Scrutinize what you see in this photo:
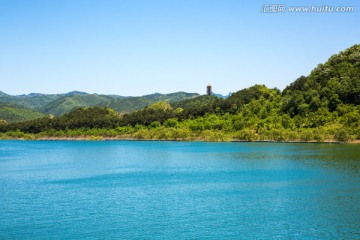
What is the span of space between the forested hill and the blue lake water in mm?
56033

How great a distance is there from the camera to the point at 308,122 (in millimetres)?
133000

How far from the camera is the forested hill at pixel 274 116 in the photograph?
128375 mm

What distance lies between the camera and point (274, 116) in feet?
481

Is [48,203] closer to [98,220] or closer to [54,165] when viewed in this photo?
[98,220]

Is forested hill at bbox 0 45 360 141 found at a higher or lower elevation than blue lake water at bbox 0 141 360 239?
higher

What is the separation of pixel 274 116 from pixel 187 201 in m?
108

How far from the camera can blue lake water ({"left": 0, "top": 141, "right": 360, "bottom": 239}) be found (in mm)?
33688

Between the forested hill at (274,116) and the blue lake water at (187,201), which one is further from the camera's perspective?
the forested hill at (274,116)

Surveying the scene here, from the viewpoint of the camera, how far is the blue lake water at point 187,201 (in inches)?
1326

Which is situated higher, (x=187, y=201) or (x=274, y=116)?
(x=274, y=116)

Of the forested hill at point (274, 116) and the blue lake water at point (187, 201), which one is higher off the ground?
the forested hill at point (274, 116)

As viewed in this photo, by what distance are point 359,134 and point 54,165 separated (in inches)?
3229

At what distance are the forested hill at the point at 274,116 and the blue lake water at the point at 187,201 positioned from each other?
56.0 metres

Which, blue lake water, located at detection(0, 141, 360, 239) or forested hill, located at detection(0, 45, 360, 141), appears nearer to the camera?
blue lake water, located at detection(0, 141, 360, 239)
